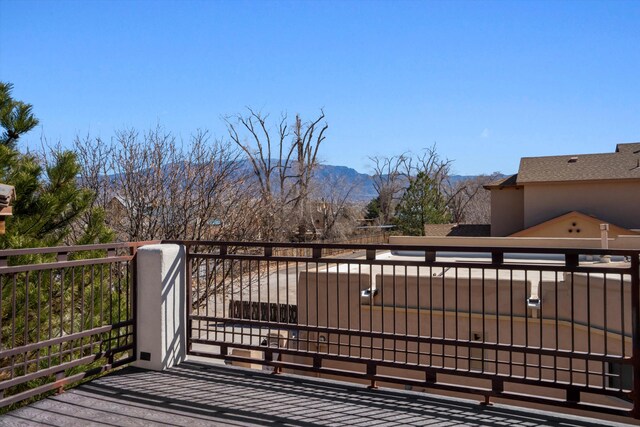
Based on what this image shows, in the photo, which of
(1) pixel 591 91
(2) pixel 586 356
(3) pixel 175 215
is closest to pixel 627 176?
(1) pixel 591 91

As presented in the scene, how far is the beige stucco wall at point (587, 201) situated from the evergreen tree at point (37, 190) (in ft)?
75.6

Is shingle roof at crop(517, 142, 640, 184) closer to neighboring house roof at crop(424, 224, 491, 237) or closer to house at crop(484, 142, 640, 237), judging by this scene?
house at crop(484, 142, 640, 237)

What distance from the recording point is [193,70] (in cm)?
3000

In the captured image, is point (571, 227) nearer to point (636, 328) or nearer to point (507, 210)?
point (507, 210)

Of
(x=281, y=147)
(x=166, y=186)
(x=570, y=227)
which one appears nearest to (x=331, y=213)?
(x=281, y=147)

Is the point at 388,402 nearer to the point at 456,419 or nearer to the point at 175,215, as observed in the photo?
the point at 456,419

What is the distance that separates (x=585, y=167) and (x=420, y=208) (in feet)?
39.9

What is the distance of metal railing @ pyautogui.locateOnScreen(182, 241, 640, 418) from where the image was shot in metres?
3.48

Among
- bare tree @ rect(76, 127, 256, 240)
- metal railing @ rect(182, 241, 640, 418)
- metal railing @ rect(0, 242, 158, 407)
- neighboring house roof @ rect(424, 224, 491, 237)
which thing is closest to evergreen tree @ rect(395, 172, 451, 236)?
neighboring house roof @ rect(424, 224, 491, 237)

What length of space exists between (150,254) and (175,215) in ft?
30.8

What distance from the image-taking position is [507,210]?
28.0 m

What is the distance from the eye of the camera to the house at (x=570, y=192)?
77.8 feet

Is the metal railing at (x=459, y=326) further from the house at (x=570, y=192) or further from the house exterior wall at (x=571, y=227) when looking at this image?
the house at (x=570, y=192)

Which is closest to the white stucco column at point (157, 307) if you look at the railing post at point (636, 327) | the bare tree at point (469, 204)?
the railing post at point (636, 327)
